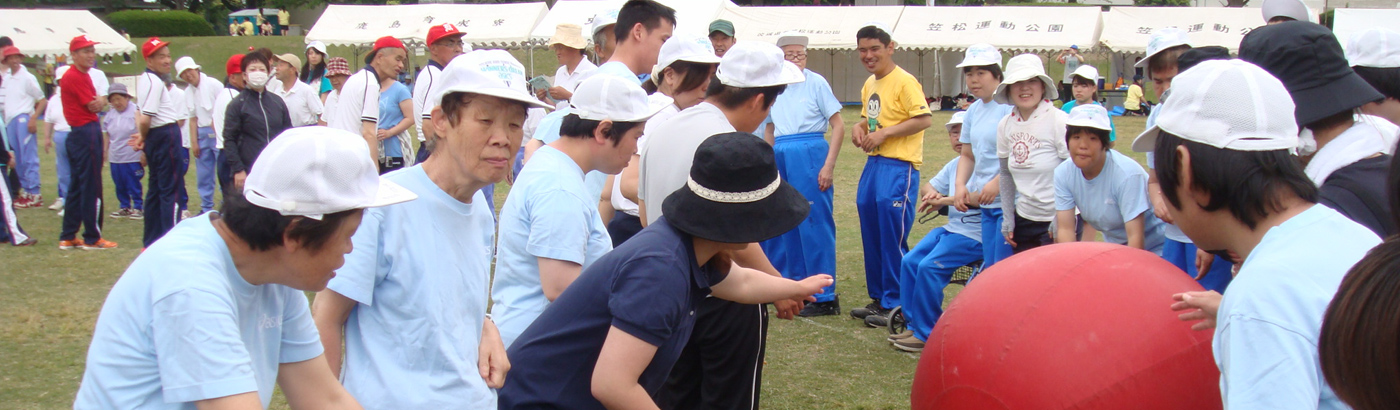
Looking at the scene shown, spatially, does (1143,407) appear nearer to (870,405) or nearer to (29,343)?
(870,405)

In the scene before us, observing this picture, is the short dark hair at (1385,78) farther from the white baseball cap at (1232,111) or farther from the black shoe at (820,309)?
the black shoe at (820,309)

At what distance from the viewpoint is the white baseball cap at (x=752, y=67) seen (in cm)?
426

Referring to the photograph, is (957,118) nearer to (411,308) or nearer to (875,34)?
(875,34)

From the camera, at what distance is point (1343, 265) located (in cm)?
173

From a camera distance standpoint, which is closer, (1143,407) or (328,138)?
(328,138)

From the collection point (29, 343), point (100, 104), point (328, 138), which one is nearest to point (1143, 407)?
point (328, 138)

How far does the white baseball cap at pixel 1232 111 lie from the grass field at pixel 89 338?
3.48m

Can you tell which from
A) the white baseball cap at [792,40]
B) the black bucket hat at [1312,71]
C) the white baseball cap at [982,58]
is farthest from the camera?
the white baseball cap at [792,40]

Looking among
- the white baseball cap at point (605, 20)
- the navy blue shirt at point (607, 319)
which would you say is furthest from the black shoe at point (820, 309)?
the navy blue shirt at point (607, 319)

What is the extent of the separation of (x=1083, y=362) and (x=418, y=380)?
171 centimetres

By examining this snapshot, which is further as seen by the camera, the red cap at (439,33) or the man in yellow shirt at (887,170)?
the red cap at (439,33)

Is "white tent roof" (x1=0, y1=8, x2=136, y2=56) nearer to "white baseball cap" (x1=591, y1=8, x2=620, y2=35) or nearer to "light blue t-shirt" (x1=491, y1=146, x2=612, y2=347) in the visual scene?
"white baseball cap" (x1=591, y1=8, x2=620, y2=35)

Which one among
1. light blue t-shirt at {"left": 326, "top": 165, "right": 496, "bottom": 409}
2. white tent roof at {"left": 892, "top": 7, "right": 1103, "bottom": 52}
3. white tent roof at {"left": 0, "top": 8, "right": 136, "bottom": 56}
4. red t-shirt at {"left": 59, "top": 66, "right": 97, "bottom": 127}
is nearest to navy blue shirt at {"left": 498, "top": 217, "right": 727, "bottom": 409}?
light blue t-shirt at {"left": 326, "top": 165, "right": 496, "bottom": 409}

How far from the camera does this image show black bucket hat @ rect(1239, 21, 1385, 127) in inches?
109
